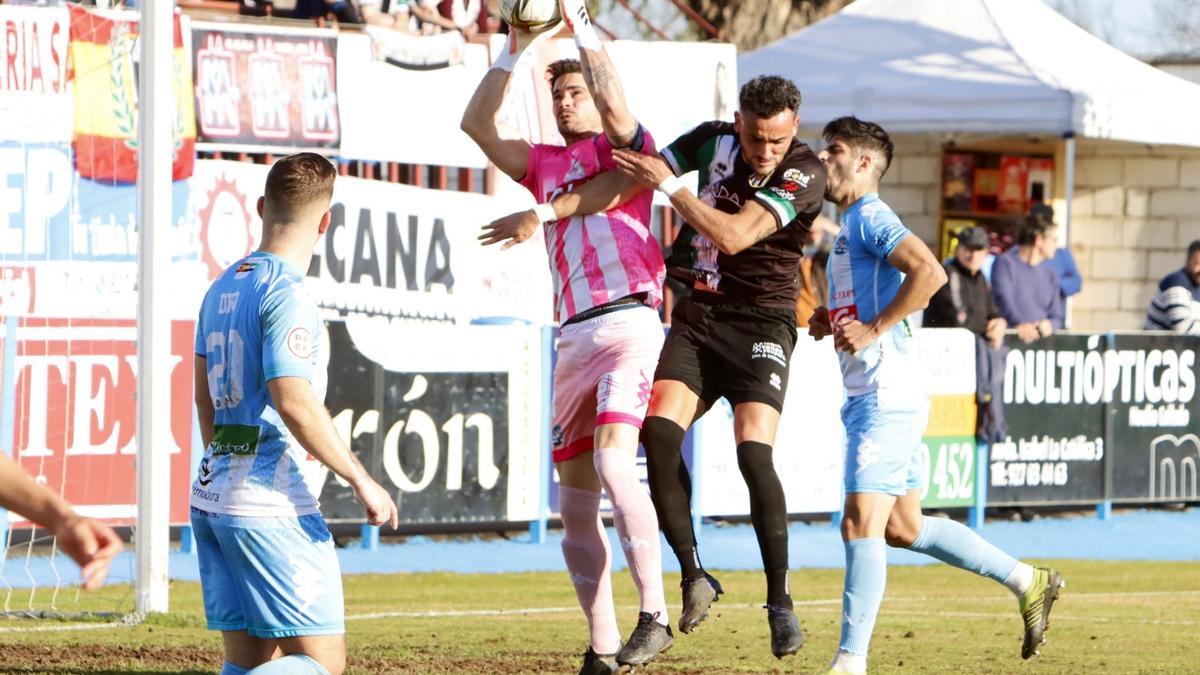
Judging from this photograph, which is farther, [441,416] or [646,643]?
[441,416]

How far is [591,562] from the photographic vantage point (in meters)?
7.53

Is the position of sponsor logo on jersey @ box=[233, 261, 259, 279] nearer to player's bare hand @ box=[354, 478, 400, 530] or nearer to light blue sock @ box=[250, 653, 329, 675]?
player's bare hand @ box=[354, 478, 400, 530]

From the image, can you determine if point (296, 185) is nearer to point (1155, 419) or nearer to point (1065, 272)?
point (1155, 419)

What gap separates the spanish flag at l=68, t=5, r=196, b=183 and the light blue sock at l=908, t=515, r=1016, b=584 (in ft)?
20.0

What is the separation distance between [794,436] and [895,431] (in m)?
7.96

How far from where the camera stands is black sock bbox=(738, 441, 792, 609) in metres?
7.54

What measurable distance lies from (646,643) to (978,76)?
15.6 meters

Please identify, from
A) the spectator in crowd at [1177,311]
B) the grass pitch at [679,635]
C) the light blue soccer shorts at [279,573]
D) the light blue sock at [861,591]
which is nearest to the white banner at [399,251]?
the grass pitch at [679,635]

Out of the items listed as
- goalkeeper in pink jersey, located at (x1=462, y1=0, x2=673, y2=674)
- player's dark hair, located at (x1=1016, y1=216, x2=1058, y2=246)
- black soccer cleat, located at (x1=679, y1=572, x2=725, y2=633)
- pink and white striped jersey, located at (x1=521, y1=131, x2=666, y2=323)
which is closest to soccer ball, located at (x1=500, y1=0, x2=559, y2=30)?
goalkeeper in pink jersey, located at (x1=462, y1=0, x2=673, y2=674)

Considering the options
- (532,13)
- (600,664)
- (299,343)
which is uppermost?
(532,13)

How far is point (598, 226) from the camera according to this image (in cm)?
760

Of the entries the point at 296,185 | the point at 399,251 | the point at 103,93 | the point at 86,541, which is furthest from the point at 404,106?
the point at 86,541

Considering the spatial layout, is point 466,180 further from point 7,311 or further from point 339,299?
point 7,311

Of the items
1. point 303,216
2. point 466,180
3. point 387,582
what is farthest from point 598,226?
point 466,180
